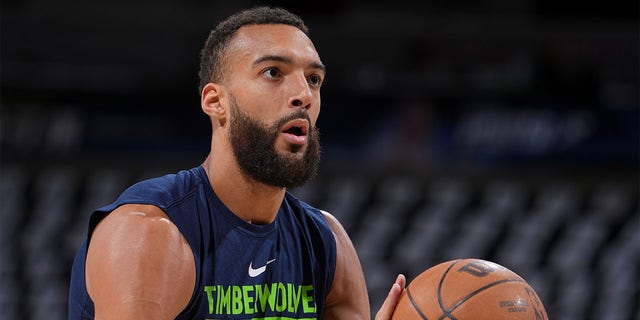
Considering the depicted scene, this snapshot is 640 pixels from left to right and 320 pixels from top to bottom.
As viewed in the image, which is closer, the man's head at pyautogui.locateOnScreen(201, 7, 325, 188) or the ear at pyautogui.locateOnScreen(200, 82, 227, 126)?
the man's head at pyautogui.locateOnScreen(201, 7, 325, 188)

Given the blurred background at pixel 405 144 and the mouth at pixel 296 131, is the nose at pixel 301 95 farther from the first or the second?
the blurred background at pixel 405 144

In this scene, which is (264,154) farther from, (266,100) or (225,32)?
(225,32)

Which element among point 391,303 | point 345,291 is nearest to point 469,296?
point 391,303

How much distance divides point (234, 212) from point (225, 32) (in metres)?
0.70

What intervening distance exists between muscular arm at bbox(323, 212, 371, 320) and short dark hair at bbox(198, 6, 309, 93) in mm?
871

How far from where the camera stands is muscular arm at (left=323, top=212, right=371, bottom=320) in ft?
13.6

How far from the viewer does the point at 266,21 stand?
12.7 feet

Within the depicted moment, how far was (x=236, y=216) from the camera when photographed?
12.5 ft

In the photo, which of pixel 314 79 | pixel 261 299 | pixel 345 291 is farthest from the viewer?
pixel 345 291

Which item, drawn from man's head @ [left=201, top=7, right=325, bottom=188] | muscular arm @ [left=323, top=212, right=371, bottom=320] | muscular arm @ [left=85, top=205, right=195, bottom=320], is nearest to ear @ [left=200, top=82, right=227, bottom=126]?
man's head @ [left=201, top=7, right=325, bottom=188]

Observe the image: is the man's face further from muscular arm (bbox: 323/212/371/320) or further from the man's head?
muscular arm (bbox: 323/212/371/320)

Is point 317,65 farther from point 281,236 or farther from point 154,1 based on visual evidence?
point 154,1

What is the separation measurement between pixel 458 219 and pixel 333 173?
52.3 inches

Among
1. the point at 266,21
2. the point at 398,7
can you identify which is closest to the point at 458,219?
the point at 398,7
